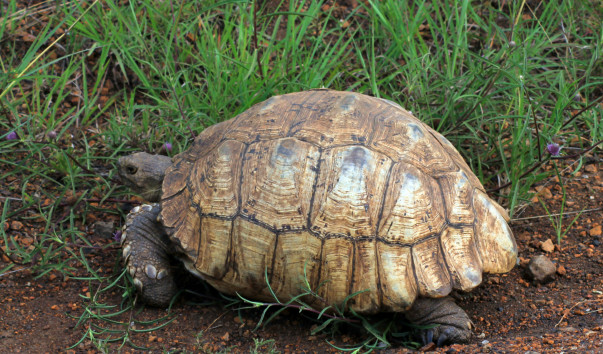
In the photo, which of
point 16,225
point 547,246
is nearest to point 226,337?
point 16,225

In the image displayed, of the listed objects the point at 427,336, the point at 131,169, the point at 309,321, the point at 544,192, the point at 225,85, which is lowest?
the point at 309,321

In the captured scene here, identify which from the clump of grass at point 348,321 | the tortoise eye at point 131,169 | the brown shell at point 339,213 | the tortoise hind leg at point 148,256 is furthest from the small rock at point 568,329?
the tortoise eye at point 131,169

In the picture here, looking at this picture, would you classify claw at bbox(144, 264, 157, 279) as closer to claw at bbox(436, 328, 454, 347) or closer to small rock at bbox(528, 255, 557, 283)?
claw at bbox(436, 328, 454, 347)

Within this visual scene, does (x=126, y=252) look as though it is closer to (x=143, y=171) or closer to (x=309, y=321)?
(x=143, y=171)

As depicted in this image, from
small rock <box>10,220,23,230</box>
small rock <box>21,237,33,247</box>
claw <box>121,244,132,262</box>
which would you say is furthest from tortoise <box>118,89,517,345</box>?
small rock <box>10,220,23,230</box>

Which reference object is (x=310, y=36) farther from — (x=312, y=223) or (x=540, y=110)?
(x=312, y=223)

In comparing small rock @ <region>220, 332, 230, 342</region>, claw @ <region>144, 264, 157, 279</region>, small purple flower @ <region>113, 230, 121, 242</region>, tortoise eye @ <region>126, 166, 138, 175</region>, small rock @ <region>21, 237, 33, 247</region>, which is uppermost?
tortoise eye @ <region>126, 166, 138, 175</region>

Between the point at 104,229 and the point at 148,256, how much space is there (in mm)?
587

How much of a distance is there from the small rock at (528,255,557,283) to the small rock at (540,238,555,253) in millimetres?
216

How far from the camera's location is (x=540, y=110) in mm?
4289

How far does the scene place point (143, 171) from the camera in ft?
11.9

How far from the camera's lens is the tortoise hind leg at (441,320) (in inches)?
118

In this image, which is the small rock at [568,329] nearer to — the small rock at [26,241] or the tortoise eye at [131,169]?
the tortoise eye at [131,169]

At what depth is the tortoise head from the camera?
3.63 metres
